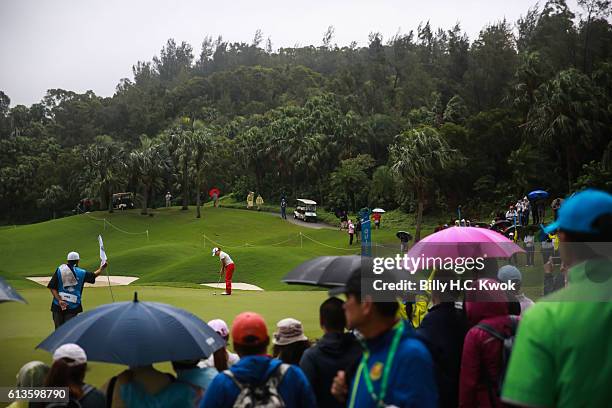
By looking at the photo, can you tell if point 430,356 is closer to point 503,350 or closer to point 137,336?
point 503,350

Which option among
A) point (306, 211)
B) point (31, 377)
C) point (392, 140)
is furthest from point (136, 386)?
point (392, 140)

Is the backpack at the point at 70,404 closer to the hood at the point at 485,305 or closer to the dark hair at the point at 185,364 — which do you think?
the dark hair at the point at 185,364

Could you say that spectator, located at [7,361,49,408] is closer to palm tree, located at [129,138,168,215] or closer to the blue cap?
the blue cap

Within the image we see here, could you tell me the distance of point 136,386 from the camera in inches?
207

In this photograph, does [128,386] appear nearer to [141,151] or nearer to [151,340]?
[151,340]

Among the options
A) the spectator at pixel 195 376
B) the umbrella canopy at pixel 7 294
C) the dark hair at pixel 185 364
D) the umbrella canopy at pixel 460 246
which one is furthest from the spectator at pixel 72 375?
the umbrella canopy at pixel 460 246

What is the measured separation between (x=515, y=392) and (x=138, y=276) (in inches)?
1349

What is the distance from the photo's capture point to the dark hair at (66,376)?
5020 millimetres

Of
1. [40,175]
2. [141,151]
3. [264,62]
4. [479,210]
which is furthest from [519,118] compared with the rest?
[264,62]

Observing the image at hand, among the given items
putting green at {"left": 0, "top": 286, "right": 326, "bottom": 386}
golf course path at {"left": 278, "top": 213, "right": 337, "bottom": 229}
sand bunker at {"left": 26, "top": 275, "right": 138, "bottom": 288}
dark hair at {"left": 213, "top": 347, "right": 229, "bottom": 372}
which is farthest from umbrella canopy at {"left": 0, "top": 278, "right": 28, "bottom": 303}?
golf course path at {"left": 278, "top": 213, "right": 337, "bottom": 229}

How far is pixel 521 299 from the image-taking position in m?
7.82

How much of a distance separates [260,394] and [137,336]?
5.47 feet

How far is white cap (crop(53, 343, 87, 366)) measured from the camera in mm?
5055

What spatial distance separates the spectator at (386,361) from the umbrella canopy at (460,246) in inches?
169
